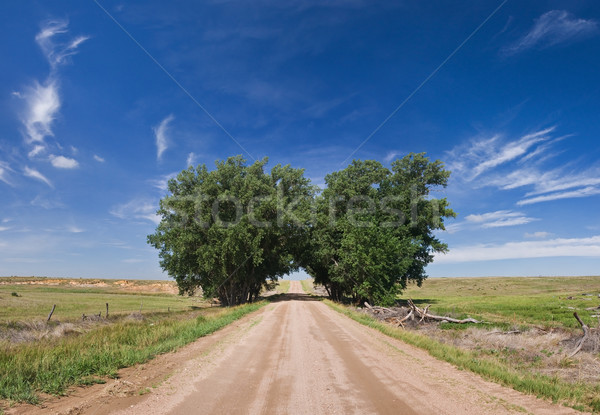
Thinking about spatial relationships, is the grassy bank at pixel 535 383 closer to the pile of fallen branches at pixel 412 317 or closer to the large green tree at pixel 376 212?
the pile of fallen branches at pixel 412 317

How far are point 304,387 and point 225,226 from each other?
3077 cm

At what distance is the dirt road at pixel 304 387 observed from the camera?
19.6ft

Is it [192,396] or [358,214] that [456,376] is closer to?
[192,396]

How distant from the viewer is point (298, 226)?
41906mm

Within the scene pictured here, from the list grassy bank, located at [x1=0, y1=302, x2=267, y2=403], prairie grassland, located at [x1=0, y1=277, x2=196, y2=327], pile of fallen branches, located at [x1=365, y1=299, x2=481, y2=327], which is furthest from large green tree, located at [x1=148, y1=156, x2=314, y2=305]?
grassy bank, located at [x1=0, y1=302, x2=267, y2=403]

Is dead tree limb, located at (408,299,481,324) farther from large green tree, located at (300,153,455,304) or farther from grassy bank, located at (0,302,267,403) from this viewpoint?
grassy bank, located at (0,302,267,403)

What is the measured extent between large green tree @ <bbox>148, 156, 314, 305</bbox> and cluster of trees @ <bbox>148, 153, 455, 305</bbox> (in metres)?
0.13

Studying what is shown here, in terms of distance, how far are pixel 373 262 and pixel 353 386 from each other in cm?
2412

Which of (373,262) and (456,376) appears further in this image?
(373,262)

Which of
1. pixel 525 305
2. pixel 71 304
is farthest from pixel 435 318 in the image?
pixel 71 304

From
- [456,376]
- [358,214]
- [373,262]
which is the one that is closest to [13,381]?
[456,376]

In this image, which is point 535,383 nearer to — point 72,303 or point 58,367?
point 58,367

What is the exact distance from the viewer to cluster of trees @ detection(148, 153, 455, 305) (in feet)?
108

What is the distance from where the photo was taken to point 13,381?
685 cm
